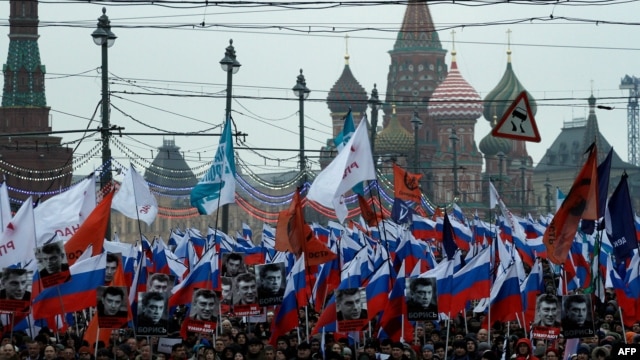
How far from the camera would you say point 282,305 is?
2172 cm

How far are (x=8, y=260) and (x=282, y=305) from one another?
3185 mm

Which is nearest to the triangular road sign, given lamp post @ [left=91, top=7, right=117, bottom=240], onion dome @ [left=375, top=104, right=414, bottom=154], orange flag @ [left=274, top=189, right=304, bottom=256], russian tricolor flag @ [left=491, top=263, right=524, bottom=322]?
russian tricolor flag @ [left=491, top=263, right=524, bottom=322]

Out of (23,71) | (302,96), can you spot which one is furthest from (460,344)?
(23,71)

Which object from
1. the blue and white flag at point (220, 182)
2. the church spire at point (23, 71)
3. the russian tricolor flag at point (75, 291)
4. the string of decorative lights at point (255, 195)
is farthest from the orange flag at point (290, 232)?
the church spire at point (23, 71)

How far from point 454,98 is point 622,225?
12130cm

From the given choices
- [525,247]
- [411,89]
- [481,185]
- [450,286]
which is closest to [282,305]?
[450,286]

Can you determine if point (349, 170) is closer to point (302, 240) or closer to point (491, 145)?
point (302, 240)

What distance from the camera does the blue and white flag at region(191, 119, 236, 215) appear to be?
2687 centimetres

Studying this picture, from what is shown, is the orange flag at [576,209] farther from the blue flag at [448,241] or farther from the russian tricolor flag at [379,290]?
the blue flag at [448,241]

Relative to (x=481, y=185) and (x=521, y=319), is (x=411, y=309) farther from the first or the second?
(x=481, y=185)

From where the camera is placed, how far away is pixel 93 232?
70.8ft

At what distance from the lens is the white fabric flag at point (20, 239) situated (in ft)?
69.4

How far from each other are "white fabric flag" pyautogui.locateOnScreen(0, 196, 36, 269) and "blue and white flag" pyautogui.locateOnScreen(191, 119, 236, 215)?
5344mm

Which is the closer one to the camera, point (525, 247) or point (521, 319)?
point (521, 319)
